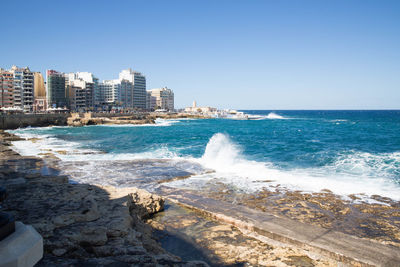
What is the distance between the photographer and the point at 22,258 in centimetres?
216

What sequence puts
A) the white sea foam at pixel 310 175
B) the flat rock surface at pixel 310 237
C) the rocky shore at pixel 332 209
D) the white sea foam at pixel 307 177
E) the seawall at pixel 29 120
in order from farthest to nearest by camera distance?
the seawall at pixel 29 120 → the white sea foam at pixel 310 175 → the white sea foam at pixel 307 177 → the rocky shore at pixel 332 209 → the flat rock surface at pixel 310 237

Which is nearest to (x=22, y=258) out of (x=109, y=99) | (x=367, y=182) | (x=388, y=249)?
(x=388, y=249)

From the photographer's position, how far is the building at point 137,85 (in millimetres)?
135125

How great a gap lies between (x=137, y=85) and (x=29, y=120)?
283 ft

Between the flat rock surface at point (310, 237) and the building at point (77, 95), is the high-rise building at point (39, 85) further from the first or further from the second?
the flat rock surface at point (310, 237)

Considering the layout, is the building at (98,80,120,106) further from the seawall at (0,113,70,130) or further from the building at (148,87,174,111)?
the seawall at (0,113,70,130)

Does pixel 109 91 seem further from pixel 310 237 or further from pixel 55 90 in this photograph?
pixel 310 237

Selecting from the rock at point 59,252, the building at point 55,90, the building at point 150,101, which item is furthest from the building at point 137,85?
the rock at point 59,252

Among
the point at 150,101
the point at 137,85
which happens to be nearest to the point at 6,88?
the point at 137,85

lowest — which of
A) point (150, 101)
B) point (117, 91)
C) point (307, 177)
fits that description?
point (307, 177)

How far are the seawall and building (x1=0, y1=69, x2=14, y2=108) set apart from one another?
109ft

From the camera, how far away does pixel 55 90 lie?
95.3m

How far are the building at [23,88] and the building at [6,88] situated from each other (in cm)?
114

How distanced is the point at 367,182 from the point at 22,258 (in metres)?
12.6
